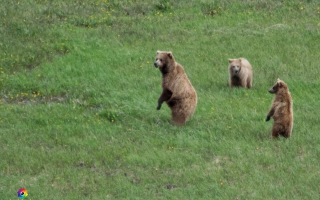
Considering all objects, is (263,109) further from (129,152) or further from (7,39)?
(7,39)

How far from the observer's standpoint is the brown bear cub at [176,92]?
598 inches

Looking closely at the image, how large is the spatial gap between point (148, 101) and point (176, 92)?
1792mm

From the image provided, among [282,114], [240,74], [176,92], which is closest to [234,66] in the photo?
[240,74]

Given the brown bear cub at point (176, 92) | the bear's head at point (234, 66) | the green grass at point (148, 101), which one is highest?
the brown bear cub at point (176, 92)

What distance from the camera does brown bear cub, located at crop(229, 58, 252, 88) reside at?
18.1 metres

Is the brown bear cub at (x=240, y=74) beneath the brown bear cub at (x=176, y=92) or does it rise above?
beneath

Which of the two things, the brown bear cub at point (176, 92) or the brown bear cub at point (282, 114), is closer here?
the brown bear cub at point (282, 114)

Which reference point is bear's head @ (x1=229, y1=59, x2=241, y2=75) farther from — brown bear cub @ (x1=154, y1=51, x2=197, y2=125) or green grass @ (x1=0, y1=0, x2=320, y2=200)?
brown bear cub @ (x1=154, y1=51, x2=197, y2=125)

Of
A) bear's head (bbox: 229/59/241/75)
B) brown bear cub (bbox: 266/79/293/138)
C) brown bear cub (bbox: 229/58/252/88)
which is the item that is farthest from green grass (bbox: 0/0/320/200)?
bear's head (bbox: 229/59/241/75)

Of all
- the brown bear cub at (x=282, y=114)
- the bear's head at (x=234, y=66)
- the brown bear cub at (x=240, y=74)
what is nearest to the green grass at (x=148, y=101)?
the brown bear cub at (x=282, y=114)

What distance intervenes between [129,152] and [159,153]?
0.58m

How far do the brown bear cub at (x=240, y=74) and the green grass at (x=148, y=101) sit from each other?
0.36 m

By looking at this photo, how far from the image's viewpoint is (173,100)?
1534cm

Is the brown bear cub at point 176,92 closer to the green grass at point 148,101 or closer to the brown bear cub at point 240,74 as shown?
the green grass at point 148,101
